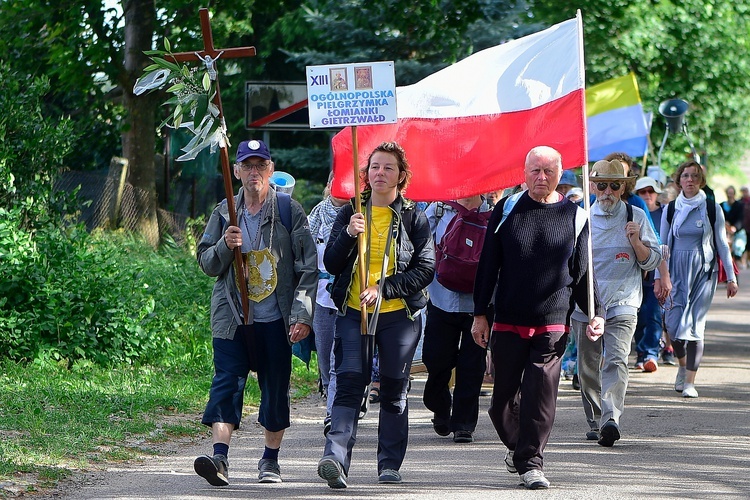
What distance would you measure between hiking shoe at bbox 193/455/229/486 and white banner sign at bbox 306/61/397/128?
6.55 feet

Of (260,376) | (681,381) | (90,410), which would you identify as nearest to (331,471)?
(260,376)

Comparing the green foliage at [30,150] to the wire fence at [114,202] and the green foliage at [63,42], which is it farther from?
the green foliage at [63,42]

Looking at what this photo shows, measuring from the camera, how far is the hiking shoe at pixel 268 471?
7270mm

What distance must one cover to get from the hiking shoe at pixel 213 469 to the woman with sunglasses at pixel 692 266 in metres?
5.32

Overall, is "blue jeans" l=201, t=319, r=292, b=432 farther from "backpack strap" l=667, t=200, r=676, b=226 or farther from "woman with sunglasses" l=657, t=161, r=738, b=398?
"backpack strap" l=667, t=200, r=676, b=226

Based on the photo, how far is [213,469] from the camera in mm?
6898

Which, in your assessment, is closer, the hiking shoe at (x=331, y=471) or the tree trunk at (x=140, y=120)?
the hiking shoe at (x=331, y=471)

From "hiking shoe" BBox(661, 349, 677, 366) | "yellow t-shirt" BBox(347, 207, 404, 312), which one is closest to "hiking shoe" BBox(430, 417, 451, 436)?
"yellow t-shirt" BBox(347, 207, 404, 312)

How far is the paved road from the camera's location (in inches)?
273

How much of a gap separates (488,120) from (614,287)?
1463 mm

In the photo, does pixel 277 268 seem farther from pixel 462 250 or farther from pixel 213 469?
pixel 462 250

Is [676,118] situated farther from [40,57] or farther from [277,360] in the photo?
[277,360]

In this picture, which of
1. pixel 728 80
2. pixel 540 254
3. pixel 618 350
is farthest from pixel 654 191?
pixel 728 80

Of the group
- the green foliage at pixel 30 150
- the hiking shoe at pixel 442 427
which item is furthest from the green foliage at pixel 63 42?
the hiking shoe at pixel 442 427
